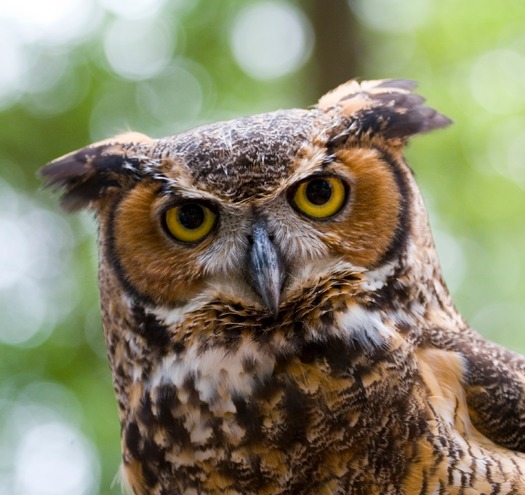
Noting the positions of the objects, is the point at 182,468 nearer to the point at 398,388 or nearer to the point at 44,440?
the point at 398,388

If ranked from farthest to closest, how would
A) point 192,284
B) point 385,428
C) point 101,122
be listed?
point 101,122 → point 192,284 → point 385,428

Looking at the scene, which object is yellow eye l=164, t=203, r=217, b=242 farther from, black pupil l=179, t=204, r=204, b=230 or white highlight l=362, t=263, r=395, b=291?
white highlight l=362, t=263, r=395, b=291

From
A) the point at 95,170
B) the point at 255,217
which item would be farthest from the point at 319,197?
the point at 95,170

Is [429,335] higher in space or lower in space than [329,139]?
lower

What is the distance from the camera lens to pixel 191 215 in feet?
4.77

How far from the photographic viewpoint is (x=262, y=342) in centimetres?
147

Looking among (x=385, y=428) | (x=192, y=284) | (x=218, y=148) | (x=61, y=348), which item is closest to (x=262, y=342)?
(x=192, y=284)

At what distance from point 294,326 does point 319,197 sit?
0.26m

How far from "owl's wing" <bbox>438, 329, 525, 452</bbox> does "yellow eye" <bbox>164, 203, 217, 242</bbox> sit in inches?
22.6

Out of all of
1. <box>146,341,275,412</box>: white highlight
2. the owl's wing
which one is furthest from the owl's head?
the owl's wing

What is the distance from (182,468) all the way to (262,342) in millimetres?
295

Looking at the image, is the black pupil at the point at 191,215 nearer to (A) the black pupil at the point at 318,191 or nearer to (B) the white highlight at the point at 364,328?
(A) the black pupil at the point at 318,191

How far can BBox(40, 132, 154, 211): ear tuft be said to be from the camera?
5.17 ft

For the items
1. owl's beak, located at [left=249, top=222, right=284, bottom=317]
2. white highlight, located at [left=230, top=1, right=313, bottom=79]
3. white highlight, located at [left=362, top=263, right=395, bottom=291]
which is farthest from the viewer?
white highlight, located at [left=230, top=1, right=313, bottom=79]
